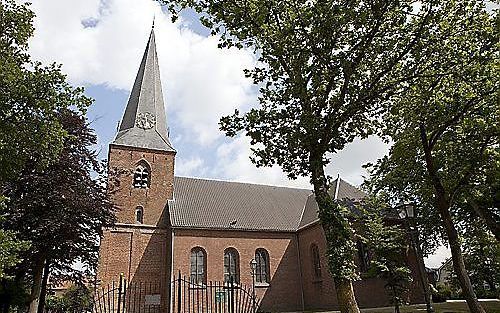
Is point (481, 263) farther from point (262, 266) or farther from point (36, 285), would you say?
point (36, 285)

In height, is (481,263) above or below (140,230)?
below

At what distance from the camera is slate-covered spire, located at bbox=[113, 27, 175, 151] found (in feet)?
96.5

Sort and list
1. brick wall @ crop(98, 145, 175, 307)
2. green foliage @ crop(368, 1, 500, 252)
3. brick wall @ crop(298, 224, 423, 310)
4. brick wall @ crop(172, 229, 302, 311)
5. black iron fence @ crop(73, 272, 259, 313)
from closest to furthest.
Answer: green foliage @ crop(368, 1, 500, 252)
black iron fence @ crop(73, 272, 259, 313)
brick wall @ crop(298, 224, 423, 310)
brick wall @ crop(98, 145, 175, 307)
brick wall @ crop(172, 229, 302, 311)

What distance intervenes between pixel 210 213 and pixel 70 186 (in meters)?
14.0

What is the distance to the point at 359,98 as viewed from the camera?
11312 millimetres

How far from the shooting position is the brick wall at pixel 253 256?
26.9 metres

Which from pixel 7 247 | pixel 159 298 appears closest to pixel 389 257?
pixel 159 298

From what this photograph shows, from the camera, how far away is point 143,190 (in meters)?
28.4

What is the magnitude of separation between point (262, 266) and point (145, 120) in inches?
548

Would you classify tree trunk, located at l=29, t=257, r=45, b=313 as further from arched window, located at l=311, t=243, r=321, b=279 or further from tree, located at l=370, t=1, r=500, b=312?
arched window, located at l=311, t=243, r=321, b=279

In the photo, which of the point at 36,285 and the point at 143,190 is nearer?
the point at 36,285

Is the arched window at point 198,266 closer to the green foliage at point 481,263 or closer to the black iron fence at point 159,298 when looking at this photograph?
the black iron fence at point 159,298

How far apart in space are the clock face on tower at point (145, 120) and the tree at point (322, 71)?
63.9ft

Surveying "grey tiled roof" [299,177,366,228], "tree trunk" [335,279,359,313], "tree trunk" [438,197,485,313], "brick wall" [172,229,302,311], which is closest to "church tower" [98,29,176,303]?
"brick wall" [172,229,302,311]
